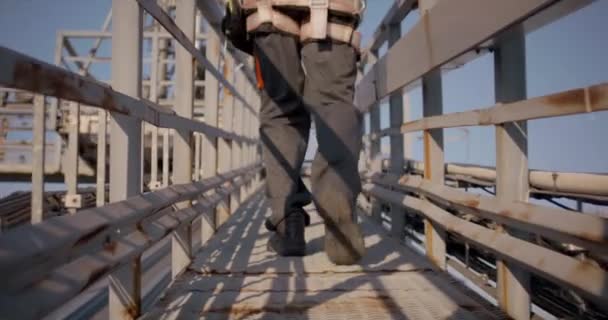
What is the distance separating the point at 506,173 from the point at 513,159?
0.04 metres

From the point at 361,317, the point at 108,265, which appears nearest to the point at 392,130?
the point at 361,317

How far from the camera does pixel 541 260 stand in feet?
2.89

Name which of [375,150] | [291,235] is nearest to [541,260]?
[291,235]

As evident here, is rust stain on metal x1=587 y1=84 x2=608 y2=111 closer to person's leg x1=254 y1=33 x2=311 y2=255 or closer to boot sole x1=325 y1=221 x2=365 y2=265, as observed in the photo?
boot sole x1=325 y1=221 x2=365 y2=265

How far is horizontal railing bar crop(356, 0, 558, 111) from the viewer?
979 mm

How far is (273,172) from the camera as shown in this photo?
1764 millimetres

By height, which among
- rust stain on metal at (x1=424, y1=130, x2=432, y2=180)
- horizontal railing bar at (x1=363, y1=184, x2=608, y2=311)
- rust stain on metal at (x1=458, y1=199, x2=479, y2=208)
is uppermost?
rust stain on metal at (x1=424, y1=130, x2=432, y2=180)

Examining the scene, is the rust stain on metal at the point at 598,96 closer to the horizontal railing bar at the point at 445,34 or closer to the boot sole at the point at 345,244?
the horizontal railing bar at the point at 445,34

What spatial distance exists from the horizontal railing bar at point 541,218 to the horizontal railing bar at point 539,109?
0.18m

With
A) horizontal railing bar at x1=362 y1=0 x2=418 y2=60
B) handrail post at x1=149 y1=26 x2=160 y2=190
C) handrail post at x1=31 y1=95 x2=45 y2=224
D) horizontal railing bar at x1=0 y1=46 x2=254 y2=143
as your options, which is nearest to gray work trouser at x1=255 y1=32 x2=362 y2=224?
horizontal railing bar at x1=362 y1=0 x2=418 y2=60

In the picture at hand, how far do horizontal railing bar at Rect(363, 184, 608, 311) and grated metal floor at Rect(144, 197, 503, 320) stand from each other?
181mm

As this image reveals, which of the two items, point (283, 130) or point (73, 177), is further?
point (73, 177)

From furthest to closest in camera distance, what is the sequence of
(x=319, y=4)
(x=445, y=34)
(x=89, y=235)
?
(x=319, y=4) < (x=445, y=34) < (x=89, y=235)

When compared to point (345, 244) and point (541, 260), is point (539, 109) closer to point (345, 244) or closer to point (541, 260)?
point (541, 260)
